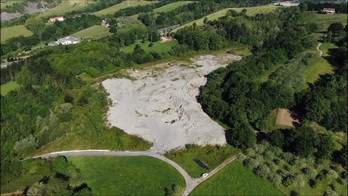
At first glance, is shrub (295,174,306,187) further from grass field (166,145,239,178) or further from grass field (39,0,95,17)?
grass field (39,0,95,17)

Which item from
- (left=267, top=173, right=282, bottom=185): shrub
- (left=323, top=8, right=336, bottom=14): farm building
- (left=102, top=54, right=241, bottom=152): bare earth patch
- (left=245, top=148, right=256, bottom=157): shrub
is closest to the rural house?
(left=102, top=54, right=241, bottom=152): bare earth patch

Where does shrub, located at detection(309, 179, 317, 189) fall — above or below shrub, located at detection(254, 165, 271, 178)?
below

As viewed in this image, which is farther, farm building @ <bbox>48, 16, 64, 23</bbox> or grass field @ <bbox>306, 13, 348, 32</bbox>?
farm building @ <bbox>48, 16, 64, 23</bbox>

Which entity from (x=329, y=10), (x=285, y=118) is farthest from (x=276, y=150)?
(x=329, y=10)

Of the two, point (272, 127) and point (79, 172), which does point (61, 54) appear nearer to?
point (79, 172)

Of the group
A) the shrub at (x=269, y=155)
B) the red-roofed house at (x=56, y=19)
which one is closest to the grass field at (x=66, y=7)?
the red-roofed house at (x=56, y=19)

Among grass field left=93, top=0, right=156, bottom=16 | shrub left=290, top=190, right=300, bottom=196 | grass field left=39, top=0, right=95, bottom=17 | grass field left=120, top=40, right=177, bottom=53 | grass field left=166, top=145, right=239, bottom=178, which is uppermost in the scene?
grass field left=39, top=0, right=95, bottom=17
